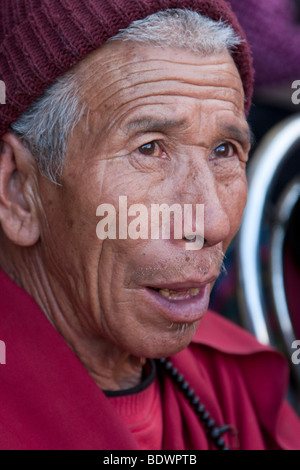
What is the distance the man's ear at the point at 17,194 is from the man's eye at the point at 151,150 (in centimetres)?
32

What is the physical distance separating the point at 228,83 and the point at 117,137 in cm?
38

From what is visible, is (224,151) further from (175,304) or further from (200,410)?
(200,410)

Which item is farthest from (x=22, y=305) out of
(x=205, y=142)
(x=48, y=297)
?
(x=205, y=142)

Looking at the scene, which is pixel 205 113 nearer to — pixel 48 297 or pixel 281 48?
pixel 48 297

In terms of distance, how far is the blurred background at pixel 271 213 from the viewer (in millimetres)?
2854

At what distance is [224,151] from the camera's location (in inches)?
75.5

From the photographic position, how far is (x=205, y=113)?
1775mm

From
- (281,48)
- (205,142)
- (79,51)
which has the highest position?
(79,51)

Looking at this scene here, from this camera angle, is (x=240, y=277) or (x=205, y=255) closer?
(x=205, y=255)
